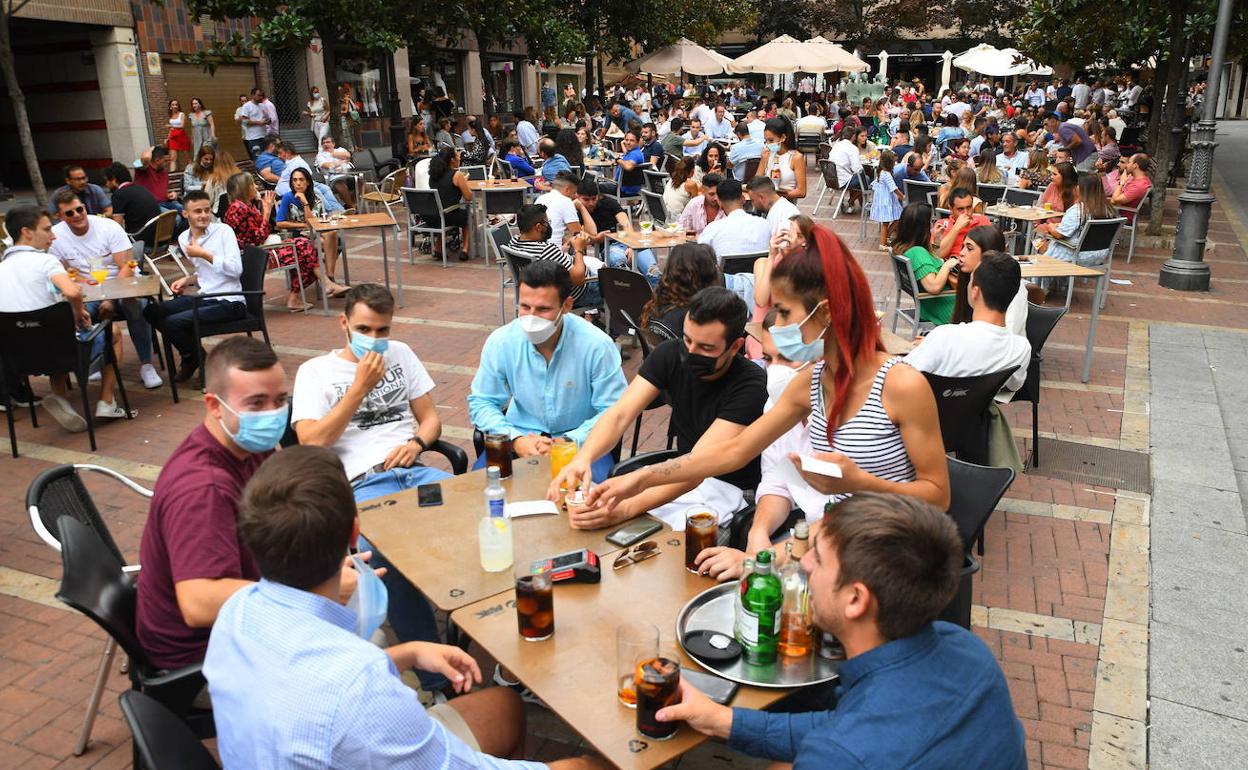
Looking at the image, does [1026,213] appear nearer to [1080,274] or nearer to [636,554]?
[1080,274]

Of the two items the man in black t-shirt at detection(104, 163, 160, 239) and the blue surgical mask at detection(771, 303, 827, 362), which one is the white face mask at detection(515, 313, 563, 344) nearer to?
the blue surgical mask at detection(771, 303, 827, 362)

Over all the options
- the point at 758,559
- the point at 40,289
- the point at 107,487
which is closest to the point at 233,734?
the point at 758,559

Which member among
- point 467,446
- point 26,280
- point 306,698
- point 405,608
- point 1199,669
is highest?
point 26,280

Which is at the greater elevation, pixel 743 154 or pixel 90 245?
pixel 743 154

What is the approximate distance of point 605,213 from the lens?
9.67 metres

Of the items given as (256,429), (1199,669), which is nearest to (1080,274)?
(1199,669)

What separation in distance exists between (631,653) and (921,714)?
2.25 feet

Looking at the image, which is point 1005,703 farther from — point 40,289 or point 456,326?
point 456,326

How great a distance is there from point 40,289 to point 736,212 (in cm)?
515

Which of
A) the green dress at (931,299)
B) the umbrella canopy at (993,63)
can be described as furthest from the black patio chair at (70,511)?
the umbrella canopy at (993,63)

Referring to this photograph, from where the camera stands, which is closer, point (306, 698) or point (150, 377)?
point (306, 698)

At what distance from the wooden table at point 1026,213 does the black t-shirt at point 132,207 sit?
30.8 ft

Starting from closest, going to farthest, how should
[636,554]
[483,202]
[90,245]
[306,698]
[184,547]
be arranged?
[306,698], [184,547], [636,554], [90,245], [483,202]

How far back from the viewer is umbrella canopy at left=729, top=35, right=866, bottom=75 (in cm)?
2167
